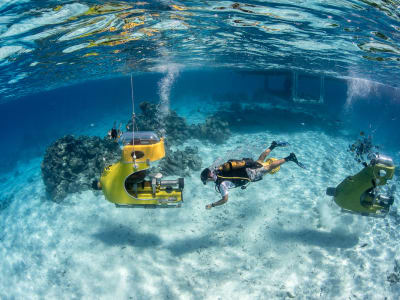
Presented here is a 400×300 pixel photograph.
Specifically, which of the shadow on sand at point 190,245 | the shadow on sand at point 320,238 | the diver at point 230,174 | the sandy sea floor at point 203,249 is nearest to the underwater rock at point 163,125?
the sandy sea floor at point 203,249

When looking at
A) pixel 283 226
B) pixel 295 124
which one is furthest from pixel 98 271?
pixel 295 124

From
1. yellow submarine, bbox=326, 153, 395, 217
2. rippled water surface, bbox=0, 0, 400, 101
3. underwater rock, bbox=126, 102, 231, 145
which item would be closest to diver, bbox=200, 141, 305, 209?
yellow submarine, bbox=326, 153, 395, 217

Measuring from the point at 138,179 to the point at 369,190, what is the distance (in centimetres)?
659

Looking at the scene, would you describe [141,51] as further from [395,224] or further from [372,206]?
[395,224]

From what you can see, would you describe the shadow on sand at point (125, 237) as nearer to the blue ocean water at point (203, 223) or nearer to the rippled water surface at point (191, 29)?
the blue ocean water at point (203, 223)

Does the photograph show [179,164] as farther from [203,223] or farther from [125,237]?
[125,237]

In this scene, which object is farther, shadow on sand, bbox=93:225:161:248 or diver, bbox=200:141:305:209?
shadow on sand, bbox=93:225:161:248

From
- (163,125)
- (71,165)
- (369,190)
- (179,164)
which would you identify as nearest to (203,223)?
(179,164)

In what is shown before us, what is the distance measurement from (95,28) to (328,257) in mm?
13713

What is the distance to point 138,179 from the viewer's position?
5.89 meters

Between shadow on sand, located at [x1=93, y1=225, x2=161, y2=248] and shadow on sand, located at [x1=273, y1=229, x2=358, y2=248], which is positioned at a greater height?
shadow on sand, located at [x1=273, y1=229, x2=358, y2=248]

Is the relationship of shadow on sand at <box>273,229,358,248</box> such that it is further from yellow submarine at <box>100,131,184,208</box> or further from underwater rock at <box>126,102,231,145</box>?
underwater rock at <box>126,102,231,145</box>

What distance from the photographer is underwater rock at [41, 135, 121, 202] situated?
10664 mm

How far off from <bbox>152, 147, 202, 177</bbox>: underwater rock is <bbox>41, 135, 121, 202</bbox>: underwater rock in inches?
103
